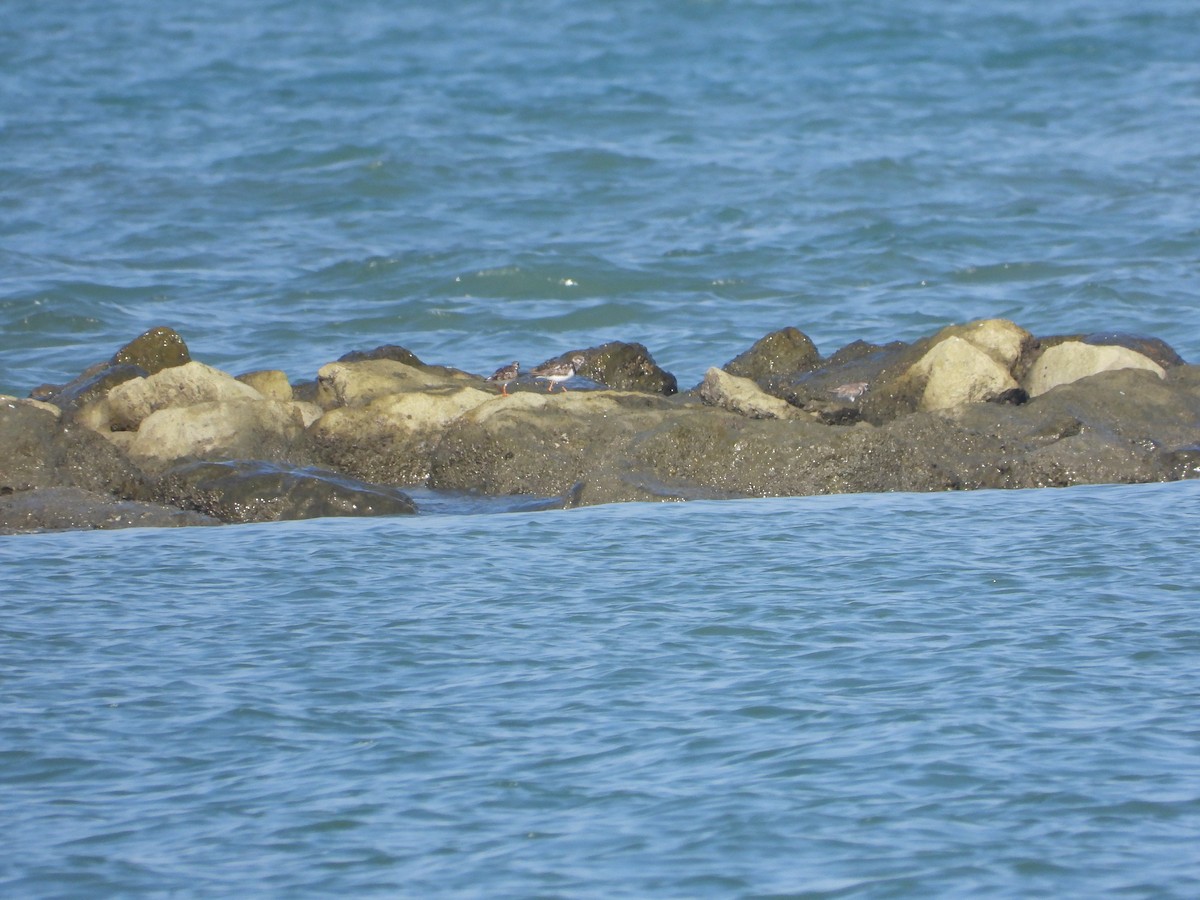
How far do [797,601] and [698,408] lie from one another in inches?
179

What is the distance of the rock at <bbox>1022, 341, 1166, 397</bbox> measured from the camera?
13.9m

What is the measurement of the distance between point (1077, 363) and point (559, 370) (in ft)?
14.6

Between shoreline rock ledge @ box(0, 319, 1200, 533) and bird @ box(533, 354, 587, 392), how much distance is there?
0.43ft

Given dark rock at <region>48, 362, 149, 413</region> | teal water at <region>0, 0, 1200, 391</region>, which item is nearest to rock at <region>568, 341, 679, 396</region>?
teal water at <region>0, 0, 1200, 391</region>

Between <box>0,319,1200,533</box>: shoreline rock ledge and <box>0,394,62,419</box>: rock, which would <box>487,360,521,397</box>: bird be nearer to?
<box>0,319,1200,533</box>: shoreline rock ledge

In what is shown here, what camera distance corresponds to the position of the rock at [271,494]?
1174 centimetres

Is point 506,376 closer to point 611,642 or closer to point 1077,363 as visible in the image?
point 1077,363

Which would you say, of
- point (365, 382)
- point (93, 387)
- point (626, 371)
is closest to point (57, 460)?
point (93, 387)

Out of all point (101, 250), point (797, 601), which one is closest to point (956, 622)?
point (797, 601)

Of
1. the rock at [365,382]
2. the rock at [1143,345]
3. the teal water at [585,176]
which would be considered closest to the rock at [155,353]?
the rock at [365,382]

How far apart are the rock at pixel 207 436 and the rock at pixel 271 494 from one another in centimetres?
78

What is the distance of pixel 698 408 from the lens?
13.3 meters

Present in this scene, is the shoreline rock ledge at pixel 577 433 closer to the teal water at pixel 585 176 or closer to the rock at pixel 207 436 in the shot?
the rock at pixel 207 436

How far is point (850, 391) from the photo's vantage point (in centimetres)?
1430
